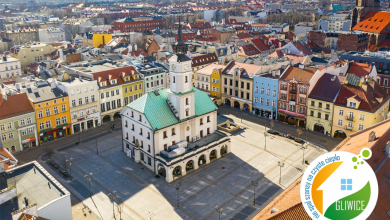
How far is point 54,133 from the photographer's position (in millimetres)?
78875

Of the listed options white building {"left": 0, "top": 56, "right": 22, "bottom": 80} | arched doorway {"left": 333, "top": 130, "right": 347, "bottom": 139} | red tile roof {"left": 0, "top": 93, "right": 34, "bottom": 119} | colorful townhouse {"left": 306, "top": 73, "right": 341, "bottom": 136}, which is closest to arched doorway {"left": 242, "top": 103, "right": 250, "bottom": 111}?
colorful townhouse {"left": 306, "top": 73, "right": 341, "bottom": 136}

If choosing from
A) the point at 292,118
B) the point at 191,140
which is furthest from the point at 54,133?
the point at 292,118

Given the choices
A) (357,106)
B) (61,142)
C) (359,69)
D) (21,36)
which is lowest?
(61,142)

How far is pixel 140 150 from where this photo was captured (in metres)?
67.2

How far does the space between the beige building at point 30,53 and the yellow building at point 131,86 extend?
200 ft

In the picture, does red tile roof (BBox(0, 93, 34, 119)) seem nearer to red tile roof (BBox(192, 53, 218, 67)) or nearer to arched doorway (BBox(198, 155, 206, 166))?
arched doorway (BBox(198, 155, 206, 166))

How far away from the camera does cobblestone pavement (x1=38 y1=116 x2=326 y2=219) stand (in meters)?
53.1

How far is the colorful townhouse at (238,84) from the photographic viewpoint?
92.6 meters

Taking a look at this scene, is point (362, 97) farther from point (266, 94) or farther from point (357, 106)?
point (266, 94)

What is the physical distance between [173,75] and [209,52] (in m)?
69.7

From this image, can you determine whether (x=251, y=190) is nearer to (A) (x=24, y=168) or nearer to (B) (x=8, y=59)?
(A) (x=24, y=168)

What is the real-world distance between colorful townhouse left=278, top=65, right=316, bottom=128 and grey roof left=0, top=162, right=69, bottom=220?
198ft

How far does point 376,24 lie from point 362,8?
904 inches

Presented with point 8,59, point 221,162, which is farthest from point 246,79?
point 8,59
